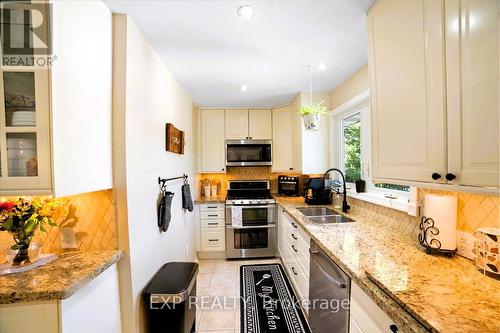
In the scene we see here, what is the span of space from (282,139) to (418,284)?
9.55 ft

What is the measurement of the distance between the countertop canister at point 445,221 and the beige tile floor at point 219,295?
1.73m

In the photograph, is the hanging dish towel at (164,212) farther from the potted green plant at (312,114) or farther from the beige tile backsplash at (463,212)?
the beige tile backsplash at (463,212)

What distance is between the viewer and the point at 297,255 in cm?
221

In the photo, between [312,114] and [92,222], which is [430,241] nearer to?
[312,114]

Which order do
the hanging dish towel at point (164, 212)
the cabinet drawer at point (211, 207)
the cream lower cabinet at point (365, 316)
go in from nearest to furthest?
the cream lower cabinet at point (365, 316) → the hanging dish towel at point (164, 212) → the cabinet drawer at point (211, 207)

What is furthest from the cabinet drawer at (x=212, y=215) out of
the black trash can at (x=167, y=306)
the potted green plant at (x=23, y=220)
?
the potted green plant at (x=23, y=220)

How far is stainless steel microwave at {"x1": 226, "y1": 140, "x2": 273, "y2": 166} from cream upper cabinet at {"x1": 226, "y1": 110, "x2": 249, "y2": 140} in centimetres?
15

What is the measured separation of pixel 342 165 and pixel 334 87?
1.03 metres

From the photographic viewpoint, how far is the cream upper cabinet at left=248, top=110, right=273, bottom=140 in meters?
3.75

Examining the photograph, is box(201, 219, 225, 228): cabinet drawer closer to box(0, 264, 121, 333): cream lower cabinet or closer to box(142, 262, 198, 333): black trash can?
box(142, 262, 198, 333): black trash can

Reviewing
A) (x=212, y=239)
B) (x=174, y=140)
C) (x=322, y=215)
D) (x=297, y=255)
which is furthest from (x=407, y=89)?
(x=212, y=239)

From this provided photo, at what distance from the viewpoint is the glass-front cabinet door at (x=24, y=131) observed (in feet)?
3.19

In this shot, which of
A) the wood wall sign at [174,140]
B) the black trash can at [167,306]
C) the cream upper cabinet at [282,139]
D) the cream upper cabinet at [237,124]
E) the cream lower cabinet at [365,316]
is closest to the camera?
the cream lower cabinet at [365,316]

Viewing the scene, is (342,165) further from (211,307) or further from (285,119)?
(211,307)
